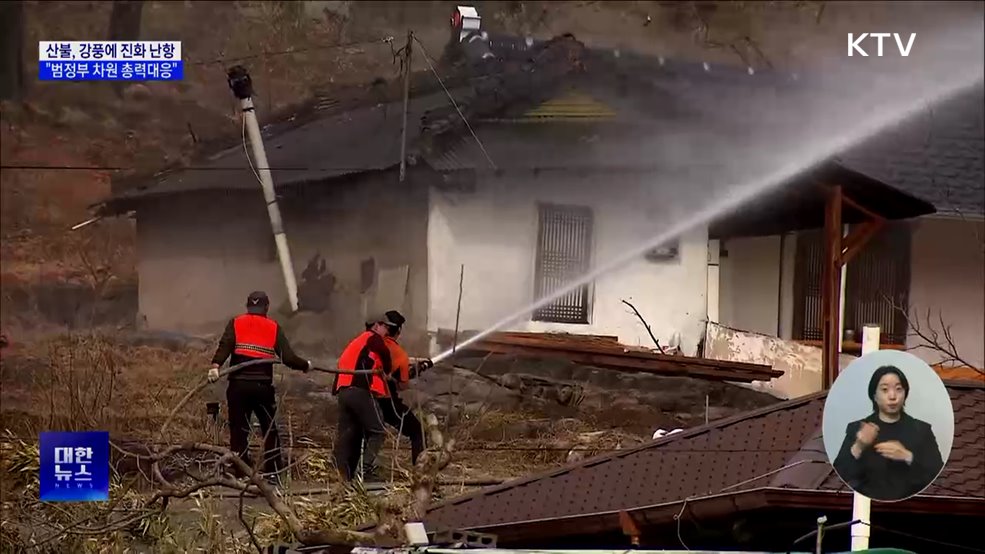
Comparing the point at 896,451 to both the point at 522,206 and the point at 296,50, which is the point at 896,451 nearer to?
the point at 522,206

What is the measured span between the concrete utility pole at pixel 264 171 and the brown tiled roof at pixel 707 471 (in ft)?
6.09

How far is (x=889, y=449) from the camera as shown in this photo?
6.93 meters

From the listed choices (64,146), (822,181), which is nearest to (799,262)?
(822,181)

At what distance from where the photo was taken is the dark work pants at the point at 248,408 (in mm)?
8391

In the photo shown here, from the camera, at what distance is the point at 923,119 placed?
28.1 feet

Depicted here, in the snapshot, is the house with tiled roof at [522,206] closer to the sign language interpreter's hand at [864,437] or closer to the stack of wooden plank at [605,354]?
the stack of wooden plank at [605,354]

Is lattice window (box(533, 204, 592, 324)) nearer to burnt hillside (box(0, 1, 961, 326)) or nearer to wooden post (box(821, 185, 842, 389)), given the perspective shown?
burnt hillside (box(0, 1, 961, 326))

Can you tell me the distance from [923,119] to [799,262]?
4.05 ft

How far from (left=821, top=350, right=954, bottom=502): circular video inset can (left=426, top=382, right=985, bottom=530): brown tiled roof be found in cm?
17

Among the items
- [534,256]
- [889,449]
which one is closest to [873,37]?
[534,256]

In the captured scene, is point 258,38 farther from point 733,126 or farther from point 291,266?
point 733,126

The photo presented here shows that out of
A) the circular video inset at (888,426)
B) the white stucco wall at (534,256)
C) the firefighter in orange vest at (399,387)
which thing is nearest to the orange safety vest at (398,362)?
the firefighter in orange vest at (399,387)

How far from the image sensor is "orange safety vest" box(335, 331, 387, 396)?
8.34 m

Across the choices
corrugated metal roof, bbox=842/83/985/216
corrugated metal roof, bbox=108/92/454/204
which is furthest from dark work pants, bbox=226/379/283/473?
corrugated metal roof, bbox=842/83/985/216
